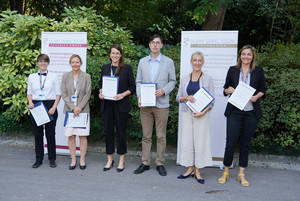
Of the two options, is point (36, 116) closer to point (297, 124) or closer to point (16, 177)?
point (16, 177)

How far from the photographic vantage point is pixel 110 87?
5.02 m

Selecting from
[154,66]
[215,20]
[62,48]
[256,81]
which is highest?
[215,20]

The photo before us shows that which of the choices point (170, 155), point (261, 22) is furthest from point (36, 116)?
point (261, 22)

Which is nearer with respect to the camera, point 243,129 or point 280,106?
point 243,129

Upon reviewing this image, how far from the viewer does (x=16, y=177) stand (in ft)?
15.9

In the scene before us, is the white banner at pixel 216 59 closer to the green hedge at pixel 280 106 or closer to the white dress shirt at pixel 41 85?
the green hedge at pixel 280 106

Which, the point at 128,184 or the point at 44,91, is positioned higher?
the point at 44,91

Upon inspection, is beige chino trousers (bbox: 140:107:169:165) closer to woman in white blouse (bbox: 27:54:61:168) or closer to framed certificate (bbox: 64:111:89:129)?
framed certificate (bbox: 64:111:89:129)

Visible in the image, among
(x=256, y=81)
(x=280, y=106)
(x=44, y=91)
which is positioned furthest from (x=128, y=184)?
(x=280, y=106)

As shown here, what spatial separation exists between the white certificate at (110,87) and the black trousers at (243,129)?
6.36ft

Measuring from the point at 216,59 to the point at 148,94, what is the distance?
1457 millimetres

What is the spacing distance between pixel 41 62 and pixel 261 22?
35.5 ft

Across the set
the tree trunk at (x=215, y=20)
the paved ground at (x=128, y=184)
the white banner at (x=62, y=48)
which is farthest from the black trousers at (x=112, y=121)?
the tree trunk at (x=215, y=20)

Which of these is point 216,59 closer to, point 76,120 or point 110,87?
point 110,87
